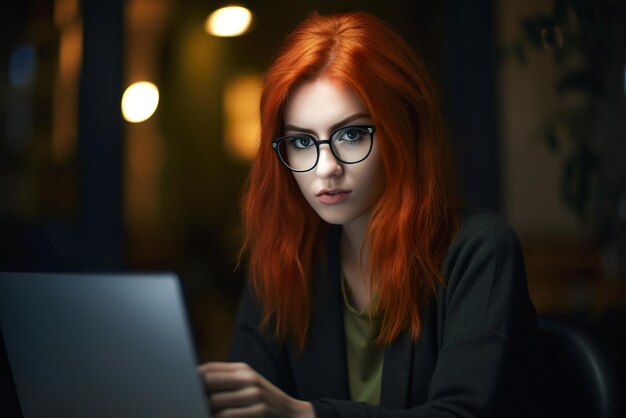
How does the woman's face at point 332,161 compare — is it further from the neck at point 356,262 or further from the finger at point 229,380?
the finger at point 229,380

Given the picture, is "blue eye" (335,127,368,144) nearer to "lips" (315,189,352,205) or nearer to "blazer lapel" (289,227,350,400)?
"lips" (315,189,352,205)

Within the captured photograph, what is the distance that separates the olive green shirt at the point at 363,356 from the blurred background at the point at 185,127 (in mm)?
250

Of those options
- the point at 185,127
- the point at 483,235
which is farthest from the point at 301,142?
the point at 185,127

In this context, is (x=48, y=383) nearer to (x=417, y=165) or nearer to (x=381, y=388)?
(x=381, y=388)

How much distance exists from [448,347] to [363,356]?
28 centimetres

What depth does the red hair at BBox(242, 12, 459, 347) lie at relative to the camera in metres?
1.20

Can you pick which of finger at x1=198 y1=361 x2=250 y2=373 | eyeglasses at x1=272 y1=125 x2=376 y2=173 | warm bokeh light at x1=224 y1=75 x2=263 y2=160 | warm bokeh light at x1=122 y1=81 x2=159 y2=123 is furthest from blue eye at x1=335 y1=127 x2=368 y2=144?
warm bokeh light at x1=224 y1=75 x2=263 y2=160

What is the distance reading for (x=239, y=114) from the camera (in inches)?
266

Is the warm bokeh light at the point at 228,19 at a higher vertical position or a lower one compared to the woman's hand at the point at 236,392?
higher

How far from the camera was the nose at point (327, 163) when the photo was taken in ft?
3.89

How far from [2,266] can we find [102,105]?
782 millimetres

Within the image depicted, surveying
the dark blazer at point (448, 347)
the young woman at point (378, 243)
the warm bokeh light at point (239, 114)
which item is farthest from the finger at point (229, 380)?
the warm bokeh light at point (239, 114)

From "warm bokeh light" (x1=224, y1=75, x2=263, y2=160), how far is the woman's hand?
19.4 ft

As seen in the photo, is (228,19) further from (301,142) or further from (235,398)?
(235,398)
